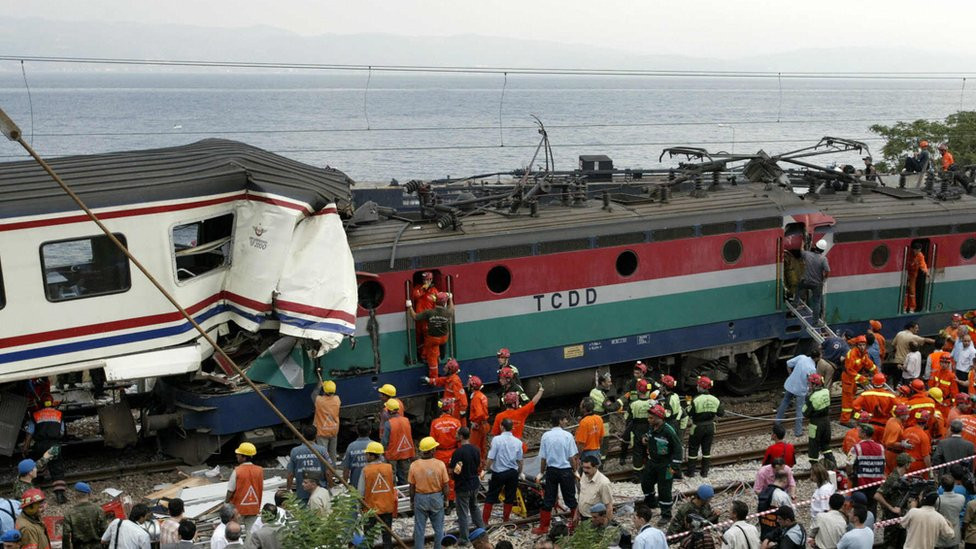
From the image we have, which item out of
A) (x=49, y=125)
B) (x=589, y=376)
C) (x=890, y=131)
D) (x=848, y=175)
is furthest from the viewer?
(x=49, y=125)

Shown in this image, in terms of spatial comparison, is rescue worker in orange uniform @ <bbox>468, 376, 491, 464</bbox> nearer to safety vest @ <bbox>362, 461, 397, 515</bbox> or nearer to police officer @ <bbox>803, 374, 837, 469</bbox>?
safety vest @ <bbox>362, 461, 397, 515</bbox>

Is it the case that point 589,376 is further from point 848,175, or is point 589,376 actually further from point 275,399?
point 848,175

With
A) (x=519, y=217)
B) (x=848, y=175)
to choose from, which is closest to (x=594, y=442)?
(x=519, y=217)

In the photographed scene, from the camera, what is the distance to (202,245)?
16.1 metres

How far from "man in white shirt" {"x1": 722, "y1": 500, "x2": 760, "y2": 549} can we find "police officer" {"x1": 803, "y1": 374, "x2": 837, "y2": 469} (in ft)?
14.4

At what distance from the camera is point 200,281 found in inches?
626

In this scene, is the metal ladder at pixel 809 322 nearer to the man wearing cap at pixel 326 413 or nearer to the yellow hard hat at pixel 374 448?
the man wearing cap at pixel 326 413

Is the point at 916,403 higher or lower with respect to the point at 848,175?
lower

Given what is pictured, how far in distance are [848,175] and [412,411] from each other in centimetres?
1050

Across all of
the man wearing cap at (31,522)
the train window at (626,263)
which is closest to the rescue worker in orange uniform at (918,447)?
the train window at (626,263)

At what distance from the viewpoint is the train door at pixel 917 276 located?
70.6 feet

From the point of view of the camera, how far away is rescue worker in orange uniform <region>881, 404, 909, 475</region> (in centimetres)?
1444

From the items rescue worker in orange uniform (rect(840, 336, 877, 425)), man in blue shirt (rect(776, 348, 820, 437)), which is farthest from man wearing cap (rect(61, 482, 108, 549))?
rescue worker in orange uniform (rect(840, 336, 877, 425))

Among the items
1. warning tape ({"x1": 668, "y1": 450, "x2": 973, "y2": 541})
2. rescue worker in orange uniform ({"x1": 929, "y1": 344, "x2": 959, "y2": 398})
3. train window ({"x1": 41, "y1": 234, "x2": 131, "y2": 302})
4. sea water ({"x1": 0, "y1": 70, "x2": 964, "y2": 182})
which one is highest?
train window ({"x1": 41, "y1": 234, "x2": 131, "y2": 302})
